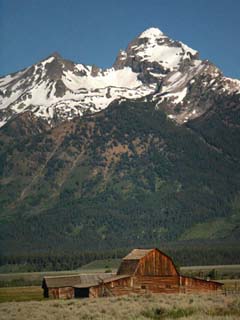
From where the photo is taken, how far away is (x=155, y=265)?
346 feet

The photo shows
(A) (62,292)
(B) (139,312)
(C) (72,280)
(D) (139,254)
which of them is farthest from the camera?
(C) (72,280)

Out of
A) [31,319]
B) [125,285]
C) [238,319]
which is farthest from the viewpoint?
[125,285]

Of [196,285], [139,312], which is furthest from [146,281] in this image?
[139,312]

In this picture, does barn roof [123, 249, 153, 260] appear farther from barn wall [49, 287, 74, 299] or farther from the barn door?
barn wall [49, 287, 74, 299]

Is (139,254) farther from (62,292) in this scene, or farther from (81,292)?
(62,292)

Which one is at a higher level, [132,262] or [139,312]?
[132,262]

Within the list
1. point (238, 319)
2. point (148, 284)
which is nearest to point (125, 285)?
point (148, 284)

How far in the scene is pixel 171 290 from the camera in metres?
103

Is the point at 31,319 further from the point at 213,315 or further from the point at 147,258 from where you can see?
the point at 147,258

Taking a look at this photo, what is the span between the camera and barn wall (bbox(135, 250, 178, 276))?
10468 cm

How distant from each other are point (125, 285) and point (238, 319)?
2224 inches

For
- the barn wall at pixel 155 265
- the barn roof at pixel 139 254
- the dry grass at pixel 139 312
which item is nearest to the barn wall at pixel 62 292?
the barn roof at pixel 139 254

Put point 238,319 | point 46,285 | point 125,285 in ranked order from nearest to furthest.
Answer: point 238,319, point 125,285, point 46,285

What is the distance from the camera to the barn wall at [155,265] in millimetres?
104681
